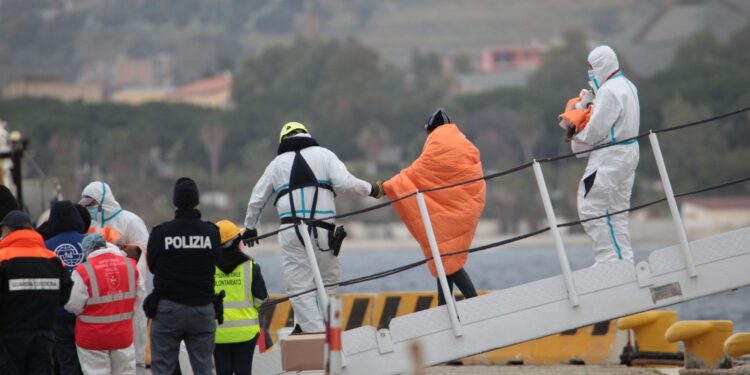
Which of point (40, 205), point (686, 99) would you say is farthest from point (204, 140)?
point (40, 205)

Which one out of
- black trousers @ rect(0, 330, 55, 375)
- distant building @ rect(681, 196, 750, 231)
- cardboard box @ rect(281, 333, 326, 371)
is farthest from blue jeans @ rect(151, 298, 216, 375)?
distant building @ rect(681, 196, 750, 231)

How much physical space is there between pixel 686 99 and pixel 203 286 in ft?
463

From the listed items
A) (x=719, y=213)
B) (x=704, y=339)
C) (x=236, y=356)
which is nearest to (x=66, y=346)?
(x=236, y=356)

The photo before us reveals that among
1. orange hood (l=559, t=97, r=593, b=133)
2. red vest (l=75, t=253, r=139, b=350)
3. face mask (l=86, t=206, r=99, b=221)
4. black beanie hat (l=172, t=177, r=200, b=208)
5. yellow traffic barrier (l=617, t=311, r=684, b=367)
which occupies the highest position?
face mask (l=86, t=206, r=99, b=221)

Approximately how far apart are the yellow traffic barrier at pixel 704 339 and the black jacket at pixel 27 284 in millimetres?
6278

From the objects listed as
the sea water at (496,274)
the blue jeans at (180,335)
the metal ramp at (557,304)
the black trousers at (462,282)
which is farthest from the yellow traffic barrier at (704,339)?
the blue jeans at (180,335)

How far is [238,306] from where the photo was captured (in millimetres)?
11445

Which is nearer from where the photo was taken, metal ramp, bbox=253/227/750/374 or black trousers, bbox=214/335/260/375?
metal ramp, bbox=253/227/750/374

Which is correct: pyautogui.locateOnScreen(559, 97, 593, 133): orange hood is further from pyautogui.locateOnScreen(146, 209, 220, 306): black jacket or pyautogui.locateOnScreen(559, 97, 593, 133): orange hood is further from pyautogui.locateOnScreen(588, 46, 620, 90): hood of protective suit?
pyautogui.locateOnScreen(146, 209, 220, 306): black jacket

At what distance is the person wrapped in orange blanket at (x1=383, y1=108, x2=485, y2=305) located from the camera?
12148 mm

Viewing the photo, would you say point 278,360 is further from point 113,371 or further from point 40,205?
point 40,205

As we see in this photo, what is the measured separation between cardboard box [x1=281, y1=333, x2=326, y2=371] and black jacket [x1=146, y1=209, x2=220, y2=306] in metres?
0.81

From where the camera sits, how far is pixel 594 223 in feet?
37.8

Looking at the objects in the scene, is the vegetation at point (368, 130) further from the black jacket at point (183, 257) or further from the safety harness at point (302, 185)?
the black jacket at point (183, 257)
